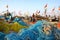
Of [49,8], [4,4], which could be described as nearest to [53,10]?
[49,8]

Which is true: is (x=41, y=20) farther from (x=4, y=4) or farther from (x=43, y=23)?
(x=4, y=4)

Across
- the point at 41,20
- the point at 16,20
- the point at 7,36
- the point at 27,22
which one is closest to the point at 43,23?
the point at 41,20

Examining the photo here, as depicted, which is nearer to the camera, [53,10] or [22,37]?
[22,37]

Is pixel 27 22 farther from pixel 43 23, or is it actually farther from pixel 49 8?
pixel 49 8

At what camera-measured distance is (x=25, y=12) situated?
162 cm

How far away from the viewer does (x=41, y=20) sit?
160 centimetres

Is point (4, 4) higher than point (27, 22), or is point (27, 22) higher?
point (4, 4)

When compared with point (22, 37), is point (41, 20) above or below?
above

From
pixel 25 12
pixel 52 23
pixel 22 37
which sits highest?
pixel 25 12

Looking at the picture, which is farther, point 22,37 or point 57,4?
point 57,4

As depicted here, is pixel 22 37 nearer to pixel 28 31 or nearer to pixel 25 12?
pixel 28 31

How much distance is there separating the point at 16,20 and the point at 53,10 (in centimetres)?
41

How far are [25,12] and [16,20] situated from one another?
13 centimetres

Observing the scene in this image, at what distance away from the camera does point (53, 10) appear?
5.41 feet
